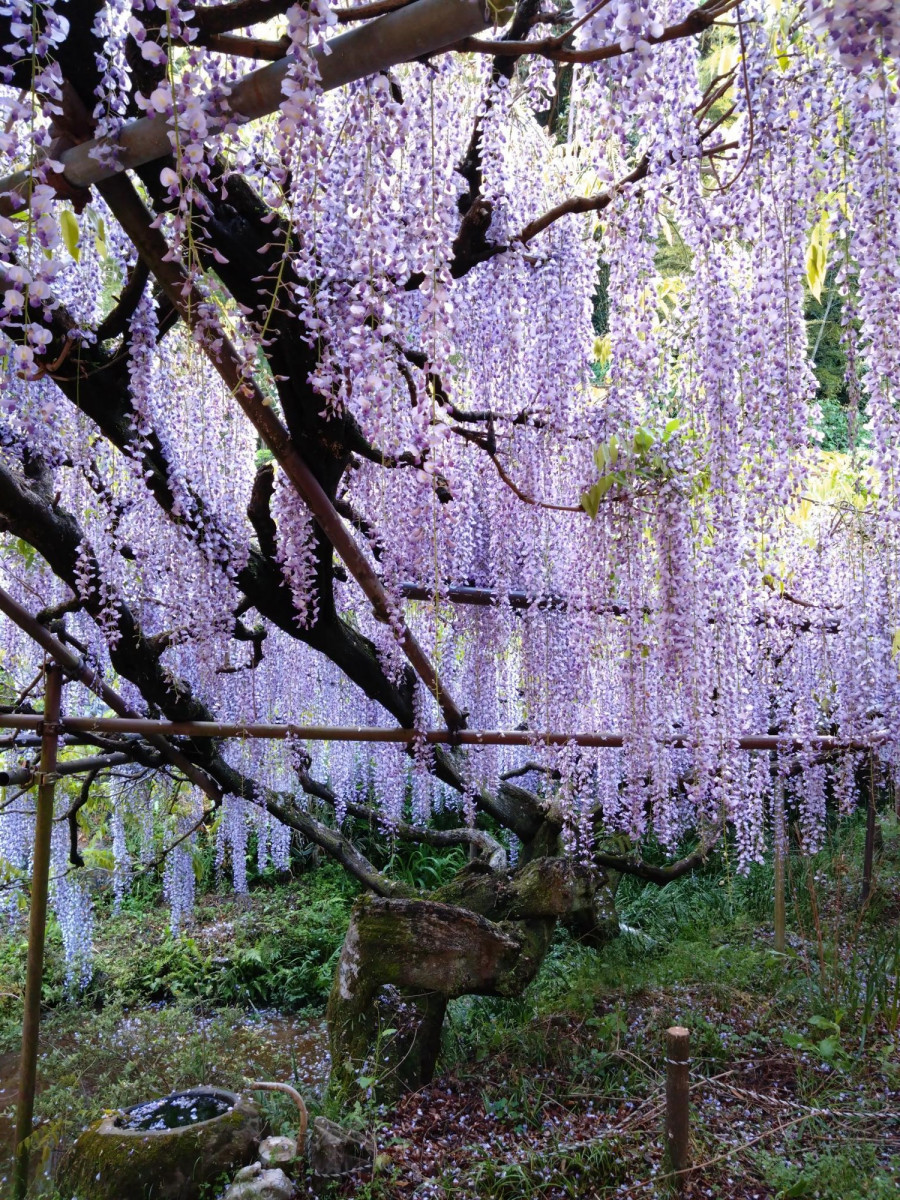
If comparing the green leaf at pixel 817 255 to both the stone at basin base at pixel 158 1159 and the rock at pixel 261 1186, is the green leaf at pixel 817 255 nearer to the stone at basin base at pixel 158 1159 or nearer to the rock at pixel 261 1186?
the rock at pixel 261 1186

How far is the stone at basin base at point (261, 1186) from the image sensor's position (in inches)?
104

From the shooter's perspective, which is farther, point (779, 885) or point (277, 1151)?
point (779, 885)

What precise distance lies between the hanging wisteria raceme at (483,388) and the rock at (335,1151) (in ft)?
4.75

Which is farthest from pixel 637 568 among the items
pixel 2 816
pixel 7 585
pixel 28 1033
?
pixel 2 816

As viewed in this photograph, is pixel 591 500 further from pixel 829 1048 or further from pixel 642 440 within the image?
pixel 829 1048

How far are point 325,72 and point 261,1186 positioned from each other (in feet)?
9.48

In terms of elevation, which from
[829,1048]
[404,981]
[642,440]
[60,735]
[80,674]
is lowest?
[829,1048]

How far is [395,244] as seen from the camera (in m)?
1.81

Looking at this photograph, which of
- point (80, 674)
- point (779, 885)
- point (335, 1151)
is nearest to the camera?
point (335, 1151)

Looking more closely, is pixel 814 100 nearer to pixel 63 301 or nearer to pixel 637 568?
pixel 637 568

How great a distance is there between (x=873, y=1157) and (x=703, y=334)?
2.58m

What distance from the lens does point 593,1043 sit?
3.79 meters

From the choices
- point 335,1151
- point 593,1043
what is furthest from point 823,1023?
point 335,1151

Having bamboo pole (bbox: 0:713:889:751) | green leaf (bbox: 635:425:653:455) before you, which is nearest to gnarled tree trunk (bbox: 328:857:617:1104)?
bamboo pole (bbox: 0:713:889:751)
